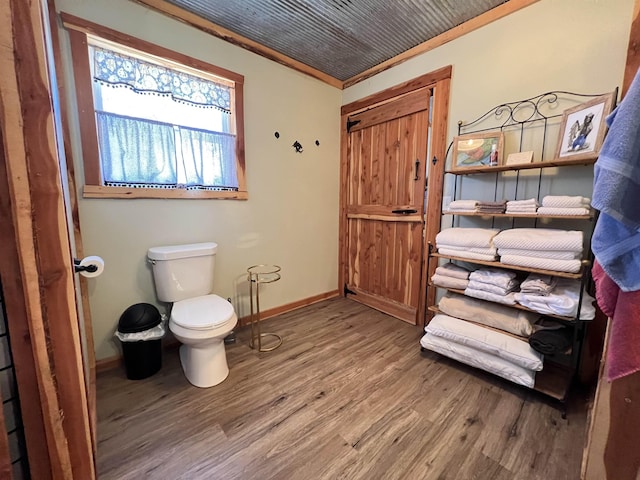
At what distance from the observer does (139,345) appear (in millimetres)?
1644

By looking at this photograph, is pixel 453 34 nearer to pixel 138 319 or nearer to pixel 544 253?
pixel 544 253

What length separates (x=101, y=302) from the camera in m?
1.73

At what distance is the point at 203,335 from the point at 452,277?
1.67 meters

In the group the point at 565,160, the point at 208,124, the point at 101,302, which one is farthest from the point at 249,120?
the point at 565,160

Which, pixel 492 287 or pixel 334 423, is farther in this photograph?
pixel 492 287

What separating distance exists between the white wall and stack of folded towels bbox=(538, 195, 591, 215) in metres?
1.92

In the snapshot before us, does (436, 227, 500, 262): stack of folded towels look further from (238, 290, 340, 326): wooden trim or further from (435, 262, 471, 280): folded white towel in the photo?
(238, 290, 340, 326): wooden trim

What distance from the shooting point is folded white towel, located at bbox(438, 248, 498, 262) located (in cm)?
166

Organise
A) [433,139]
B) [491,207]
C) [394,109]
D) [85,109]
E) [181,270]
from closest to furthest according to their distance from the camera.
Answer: [85,109], [491,207], [181,270], [433,139], [394,109]

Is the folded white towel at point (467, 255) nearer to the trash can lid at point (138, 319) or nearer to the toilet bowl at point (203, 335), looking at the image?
the toilet bowl at point (203, 335)

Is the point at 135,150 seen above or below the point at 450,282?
above

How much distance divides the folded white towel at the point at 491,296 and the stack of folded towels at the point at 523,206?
50cm

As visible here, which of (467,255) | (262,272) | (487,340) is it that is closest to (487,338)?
(487,340)

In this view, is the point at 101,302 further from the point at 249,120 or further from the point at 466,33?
the point at 466,33
